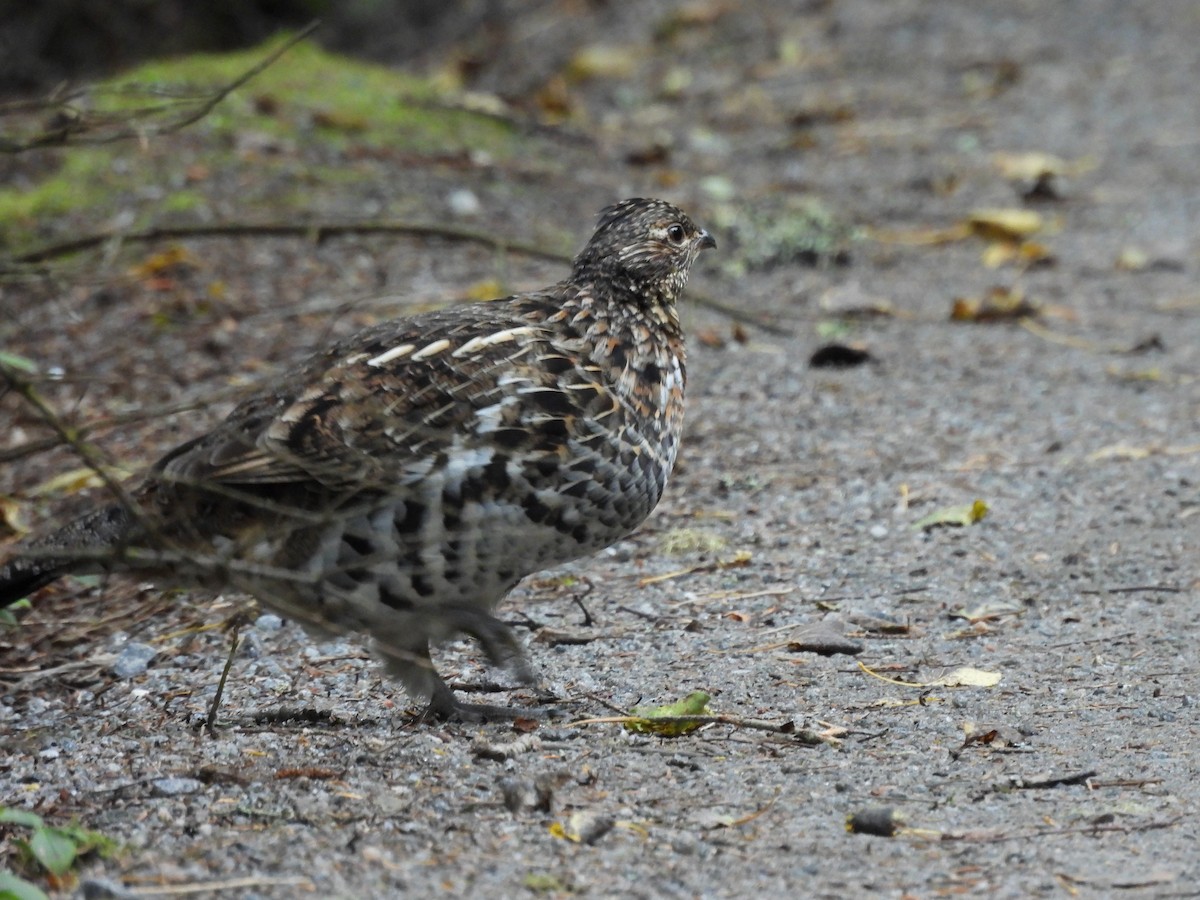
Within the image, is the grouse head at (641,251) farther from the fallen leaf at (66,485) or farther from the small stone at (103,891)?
the fallen leaf at (66,485)

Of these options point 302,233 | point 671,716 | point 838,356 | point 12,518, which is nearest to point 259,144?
point 302,233

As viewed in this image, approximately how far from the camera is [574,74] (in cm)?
1360

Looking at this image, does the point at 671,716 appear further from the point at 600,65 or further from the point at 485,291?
the point at 600,65

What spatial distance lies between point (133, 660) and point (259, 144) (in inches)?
212

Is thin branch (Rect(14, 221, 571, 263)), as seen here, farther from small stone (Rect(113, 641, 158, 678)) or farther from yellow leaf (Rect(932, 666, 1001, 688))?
yellow leaf (Rect(932, 666, 1001, 688))

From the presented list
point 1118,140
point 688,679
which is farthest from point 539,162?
point 688,679

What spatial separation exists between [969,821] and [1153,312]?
545 cm

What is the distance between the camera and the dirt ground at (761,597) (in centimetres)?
350

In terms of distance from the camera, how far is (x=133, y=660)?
489cm

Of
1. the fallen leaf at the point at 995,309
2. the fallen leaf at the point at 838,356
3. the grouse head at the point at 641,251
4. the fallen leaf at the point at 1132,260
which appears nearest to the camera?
the grouse head at the point at 641,251

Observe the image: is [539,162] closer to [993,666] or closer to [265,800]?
[993,666]

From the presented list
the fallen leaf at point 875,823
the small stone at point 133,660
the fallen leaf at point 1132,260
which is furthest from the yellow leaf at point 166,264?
the fallen leaf at point 875,823

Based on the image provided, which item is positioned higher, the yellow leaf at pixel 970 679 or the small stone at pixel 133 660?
the yellow leaf at pixel 970 679

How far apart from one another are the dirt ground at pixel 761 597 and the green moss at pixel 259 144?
7.9 inches
